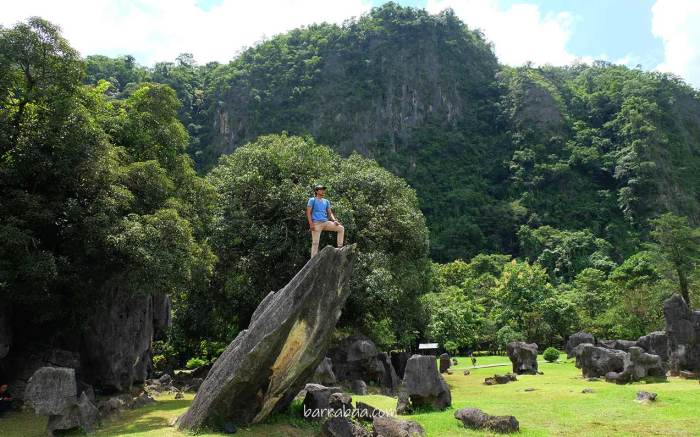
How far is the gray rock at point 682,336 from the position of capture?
853 inches

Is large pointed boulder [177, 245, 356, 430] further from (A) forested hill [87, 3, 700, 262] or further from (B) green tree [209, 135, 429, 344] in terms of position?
(A) forested hill [87, 3, 700, 262]

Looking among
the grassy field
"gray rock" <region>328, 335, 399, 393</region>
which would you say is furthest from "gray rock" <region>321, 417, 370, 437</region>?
"gray rock" <region>328, 335, 399, 393</region>

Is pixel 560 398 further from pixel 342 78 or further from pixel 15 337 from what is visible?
pixel 342 78

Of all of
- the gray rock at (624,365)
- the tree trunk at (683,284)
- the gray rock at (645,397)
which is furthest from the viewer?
the tree trunk at (683,284)

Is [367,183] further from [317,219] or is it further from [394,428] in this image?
[394,428]

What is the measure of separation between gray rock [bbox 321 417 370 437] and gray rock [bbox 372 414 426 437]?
28cm

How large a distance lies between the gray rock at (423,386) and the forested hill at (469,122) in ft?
184

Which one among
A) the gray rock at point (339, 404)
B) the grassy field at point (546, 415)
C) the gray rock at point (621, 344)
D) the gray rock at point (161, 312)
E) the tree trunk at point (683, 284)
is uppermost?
the tree trunk at point (683, 284)

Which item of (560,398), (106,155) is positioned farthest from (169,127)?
(560,398)

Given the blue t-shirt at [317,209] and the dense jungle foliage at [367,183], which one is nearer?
the blue t-shirt at [317,209]

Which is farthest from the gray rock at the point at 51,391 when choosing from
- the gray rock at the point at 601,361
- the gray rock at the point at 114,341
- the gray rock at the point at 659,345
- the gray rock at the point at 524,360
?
the gray rock at the point at 659,345

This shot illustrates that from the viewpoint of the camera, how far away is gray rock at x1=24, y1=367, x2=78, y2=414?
11.0 metres

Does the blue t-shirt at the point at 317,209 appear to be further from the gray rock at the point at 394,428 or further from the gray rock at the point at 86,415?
the gray rock at the point at 86,415

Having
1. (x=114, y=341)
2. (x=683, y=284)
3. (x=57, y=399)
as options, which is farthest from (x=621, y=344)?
(x=57, y=399)
